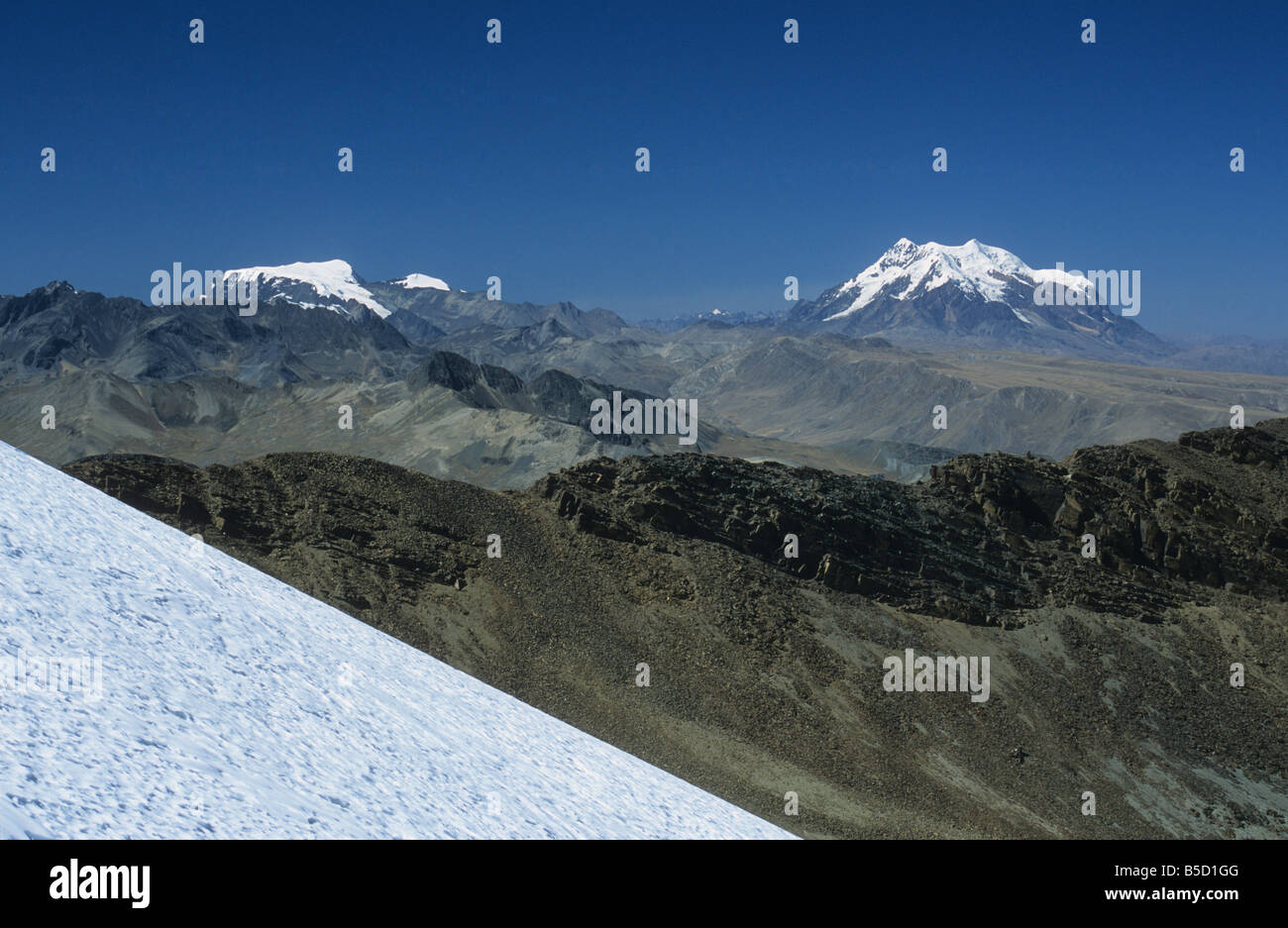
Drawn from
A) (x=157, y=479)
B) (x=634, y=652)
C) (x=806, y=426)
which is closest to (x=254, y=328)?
(x=806, y=426)

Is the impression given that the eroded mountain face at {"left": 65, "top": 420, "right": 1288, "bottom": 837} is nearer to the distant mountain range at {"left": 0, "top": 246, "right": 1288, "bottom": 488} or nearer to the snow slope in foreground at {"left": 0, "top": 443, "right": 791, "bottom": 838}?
the snow slope in foreground at {"left": 0, "top": 443, "right": 791, "bottom": 838}

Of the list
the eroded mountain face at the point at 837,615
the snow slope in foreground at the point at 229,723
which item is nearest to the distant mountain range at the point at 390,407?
the eroded mountain face at the point at 837,615

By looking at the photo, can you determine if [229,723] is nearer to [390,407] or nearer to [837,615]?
[837,615]

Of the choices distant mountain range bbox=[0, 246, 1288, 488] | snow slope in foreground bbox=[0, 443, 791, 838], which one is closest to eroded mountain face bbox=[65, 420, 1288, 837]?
snow slope in foreground bbox=[0, 443, 791, 838]

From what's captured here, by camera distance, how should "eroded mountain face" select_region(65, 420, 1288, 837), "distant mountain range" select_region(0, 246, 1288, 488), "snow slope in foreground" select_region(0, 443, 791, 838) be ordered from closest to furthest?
1. "snow slope in foreground" select_region(0, 443, 791, 838)
2. "eroded mountain face" select_region(65, 420, 1288, 837)
3. "distant mountain range" select_region(0, 246, 1288, 488)

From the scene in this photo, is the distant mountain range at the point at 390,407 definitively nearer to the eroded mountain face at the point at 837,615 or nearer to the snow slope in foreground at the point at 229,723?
the eroded mountain face at the point at 837,615

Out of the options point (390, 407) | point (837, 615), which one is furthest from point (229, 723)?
point (390, 407)

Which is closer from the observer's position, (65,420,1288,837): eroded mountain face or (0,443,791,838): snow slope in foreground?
(0,443,791,838): snow slope in foreground
